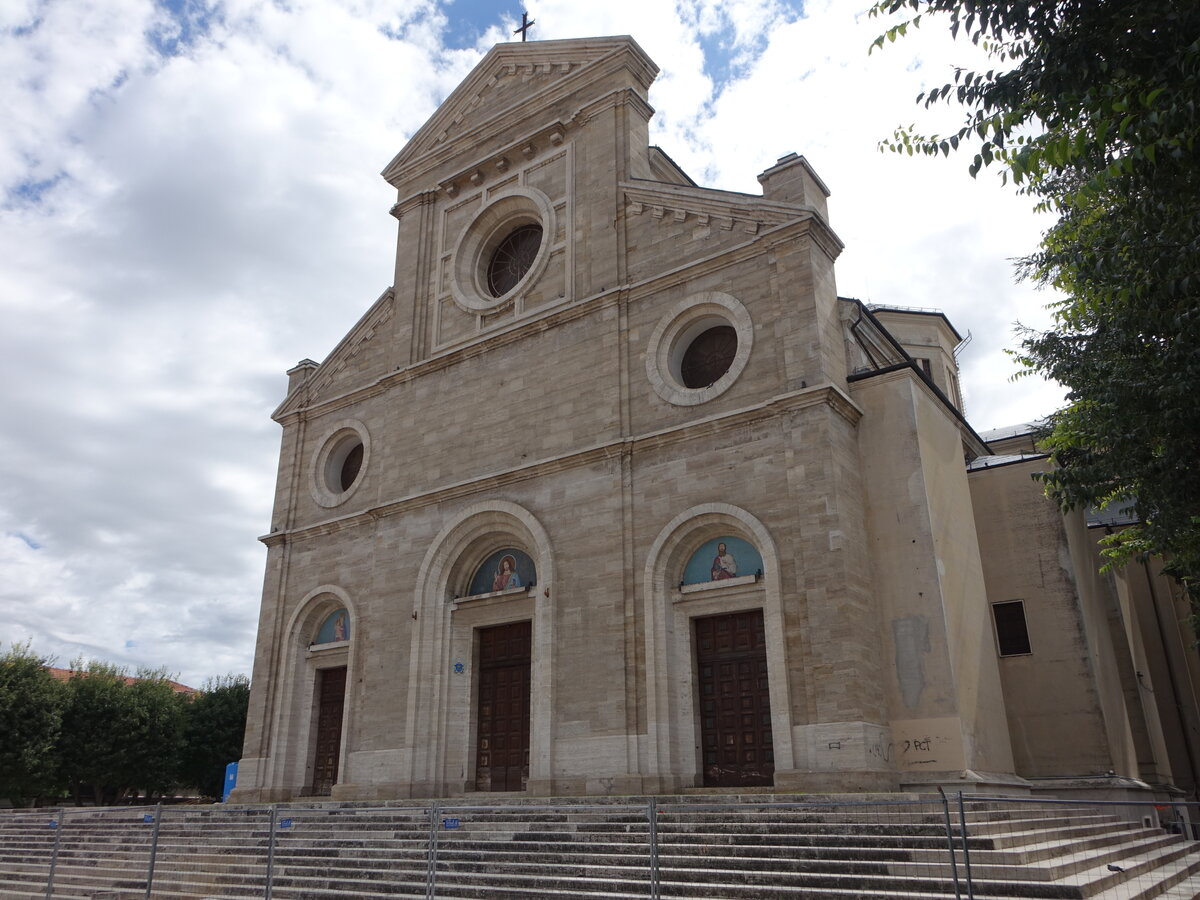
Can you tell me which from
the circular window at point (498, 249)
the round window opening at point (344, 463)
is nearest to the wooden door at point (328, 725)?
the round window opening at point (344, 463)

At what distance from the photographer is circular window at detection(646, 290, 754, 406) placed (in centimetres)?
1759

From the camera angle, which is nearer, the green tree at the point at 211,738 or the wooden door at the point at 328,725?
the wooden door at the point at 328,725

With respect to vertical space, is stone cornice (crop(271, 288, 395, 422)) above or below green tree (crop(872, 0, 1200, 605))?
above

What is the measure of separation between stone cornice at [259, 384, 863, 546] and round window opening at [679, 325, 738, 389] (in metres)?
1.25

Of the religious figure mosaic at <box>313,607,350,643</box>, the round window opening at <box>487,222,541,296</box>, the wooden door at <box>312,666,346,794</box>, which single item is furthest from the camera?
the round window opening at <box>487,222,541,296</box>

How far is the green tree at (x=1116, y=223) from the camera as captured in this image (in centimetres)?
748

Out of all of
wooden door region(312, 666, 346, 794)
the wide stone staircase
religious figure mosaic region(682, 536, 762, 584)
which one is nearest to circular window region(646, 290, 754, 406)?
religious figure mosaic region(682, 536, 762, 584)

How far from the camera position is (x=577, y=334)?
1958 centimetres

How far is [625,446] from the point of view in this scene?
17.7 meters

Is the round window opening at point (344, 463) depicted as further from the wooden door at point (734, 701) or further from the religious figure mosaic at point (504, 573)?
the wooden door at point (734, 701)

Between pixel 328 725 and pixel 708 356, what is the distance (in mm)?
12004

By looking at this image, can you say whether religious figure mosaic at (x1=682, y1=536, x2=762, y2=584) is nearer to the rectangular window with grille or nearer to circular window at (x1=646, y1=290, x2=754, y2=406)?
circular window at (x1=646, y1=290, x2=754, y2=406)

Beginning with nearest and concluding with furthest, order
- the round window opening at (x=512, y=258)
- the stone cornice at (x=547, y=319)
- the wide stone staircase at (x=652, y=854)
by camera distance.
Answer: the wide stone staircase at (x=652, y=854) < the stone cornice at (x=547, y=319) < the round window opening at (x=512, y=258)

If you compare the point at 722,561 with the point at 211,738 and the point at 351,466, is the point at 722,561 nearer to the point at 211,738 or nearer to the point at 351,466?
the point at 351,466
